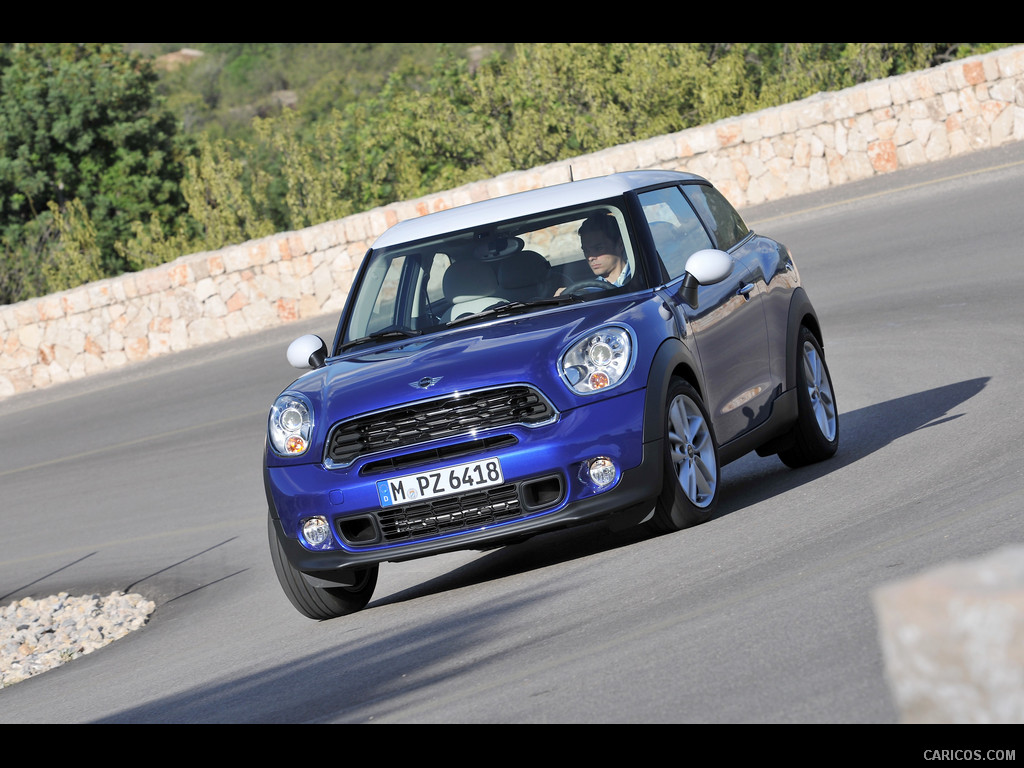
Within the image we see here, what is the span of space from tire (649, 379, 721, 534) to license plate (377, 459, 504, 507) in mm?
784

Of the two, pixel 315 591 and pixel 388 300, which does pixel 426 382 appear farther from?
pixel 388 300

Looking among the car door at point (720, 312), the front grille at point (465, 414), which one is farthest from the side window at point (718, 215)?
the front grille at point (465, 414)

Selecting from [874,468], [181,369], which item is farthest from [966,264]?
[181,369]

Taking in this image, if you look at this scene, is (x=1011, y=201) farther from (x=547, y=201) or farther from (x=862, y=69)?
(x=862, y=69)

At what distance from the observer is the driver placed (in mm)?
7184

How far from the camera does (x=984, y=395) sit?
29.7 feet

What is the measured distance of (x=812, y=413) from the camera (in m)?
8.18

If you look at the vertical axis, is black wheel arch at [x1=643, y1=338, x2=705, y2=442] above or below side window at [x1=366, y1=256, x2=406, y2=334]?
below

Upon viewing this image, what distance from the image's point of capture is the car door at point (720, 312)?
713cm

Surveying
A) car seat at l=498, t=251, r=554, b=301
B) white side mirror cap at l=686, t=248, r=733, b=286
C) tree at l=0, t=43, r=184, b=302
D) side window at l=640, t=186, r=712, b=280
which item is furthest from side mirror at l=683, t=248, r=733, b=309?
tree at l=0, t=43, r=184, b=302

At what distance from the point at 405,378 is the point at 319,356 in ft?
4.49

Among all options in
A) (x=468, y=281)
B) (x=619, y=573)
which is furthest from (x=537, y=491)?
(x=468, y=281)

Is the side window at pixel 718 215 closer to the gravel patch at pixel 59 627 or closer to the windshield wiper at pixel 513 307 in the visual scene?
the windshield wiper at pixel 513 307

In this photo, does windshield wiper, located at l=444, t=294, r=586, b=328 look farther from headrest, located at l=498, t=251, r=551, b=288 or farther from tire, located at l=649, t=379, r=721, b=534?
tire, located at l=649, t=379, r=721, b=534
